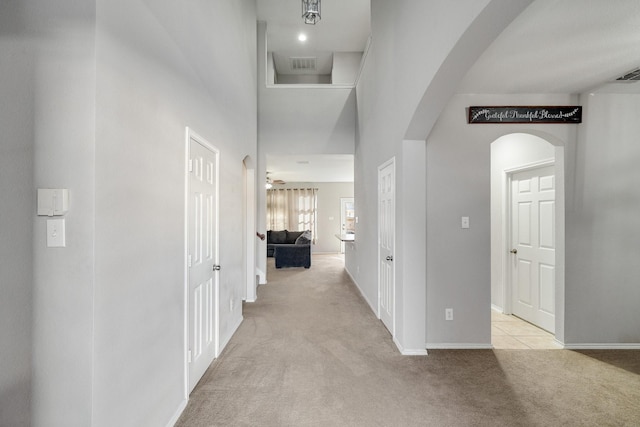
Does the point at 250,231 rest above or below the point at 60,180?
below

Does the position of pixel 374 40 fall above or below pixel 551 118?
above

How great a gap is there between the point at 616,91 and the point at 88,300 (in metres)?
4.59

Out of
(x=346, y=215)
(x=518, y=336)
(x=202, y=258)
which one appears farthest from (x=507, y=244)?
(x=346, y=215)

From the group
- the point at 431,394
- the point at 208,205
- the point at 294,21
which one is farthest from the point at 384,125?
the point at 294,21

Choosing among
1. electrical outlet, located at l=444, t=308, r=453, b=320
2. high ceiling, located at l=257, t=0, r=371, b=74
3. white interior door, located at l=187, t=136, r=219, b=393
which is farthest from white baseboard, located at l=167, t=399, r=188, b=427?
high ceiling, located at l=257, t=0, r=371, b=74

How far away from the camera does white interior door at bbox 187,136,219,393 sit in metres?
2.25

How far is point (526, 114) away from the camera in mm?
3068

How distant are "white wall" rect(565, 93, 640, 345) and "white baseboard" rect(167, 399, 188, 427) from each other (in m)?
3.62

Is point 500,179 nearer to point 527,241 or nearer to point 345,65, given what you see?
point 527,241

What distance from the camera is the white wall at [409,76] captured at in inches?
68.8

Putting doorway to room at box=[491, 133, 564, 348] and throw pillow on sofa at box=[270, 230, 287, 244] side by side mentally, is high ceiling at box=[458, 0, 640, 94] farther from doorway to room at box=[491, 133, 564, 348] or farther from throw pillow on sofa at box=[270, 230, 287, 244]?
throw pillow on sofa at box=[270, 230, 287, 244]

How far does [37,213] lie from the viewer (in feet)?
4.04

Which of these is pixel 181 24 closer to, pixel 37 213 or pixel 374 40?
pixel 37 213

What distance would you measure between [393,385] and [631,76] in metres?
3.44
